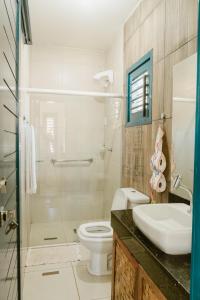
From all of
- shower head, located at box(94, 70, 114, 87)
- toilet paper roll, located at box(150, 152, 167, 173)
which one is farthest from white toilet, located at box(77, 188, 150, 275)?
shower head, located at box(94, 70, 114, 87)

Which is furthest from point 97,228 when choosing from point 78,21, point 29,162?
point 78,21

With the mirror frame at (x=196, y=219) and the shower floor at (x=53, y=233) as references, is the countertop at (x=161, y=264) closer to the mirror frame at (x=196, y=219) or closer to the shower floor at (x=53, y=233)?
the mirror frame at (x=196, y=219)

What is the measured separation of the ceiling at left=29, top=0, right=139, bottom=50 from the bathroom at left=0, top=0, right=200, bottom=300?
2cm

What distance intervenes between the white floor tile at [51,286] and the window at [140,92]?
165 cm

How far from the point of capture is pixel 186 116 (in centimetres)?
152

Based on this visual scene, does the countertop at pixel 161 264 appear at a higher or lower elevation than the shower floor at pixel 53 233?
higher

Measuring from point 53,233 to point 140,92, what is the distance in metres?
2.19

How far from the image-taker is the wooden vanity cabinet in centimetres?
105

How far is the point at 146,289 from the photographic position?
1081mm

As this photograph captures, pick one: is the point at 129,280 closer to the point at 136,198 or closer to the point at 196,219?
the point at 136,198

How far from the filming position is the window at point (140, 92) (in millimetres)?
2078

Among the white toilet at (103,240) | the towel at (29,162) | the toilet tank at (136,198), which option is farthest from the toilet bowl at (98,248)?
the towel at (29,162)

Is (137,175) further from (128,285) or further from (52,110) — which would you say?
(52,110)

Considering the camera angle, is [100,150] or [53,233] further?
[100,150]
